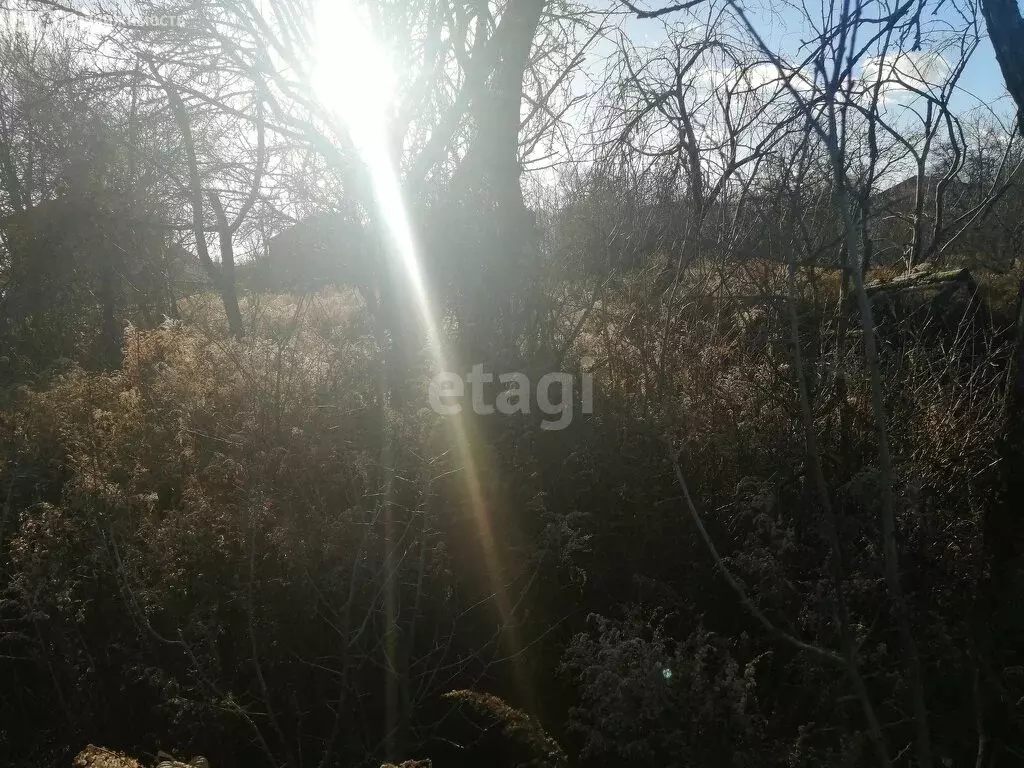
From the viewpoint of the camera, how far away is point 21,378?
768 centimetres

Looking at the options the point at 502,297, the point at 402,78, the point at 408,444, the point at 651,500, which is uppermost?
the point at 402,78

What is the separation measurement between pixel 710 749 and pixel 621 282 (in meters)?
4.05

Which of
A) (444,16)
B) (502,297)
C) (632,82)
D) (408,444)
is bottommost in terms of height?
(408,444)

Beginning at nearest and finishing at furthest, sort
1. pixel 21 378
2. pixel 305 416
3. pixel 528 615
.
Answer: pixel 528 615
pixel 305 416
pixel 21 378

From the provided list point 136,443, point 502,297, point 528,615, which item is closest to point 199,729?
point 528,615

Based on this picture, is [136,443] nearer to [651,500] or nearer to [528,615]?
[528,615]

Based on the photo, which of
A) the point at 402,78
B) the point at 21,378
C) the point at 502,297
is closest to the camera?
the point at 502,297

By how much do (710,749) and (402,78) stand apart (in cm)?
539

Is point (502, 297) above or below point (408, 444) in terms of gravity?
above

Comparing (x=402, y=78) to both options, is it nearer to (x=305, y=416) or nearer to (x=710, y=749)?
(x=305, y=416)

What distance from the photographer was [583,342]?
565 cm

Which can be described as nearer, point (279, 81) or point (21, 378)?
point (279, 81)

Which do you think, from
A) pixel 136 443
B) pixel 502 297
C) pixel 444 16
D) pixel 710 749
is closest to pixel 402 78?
pixel 444 16

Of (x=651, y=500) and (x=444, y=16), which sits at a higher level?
(x=444, y=16)
